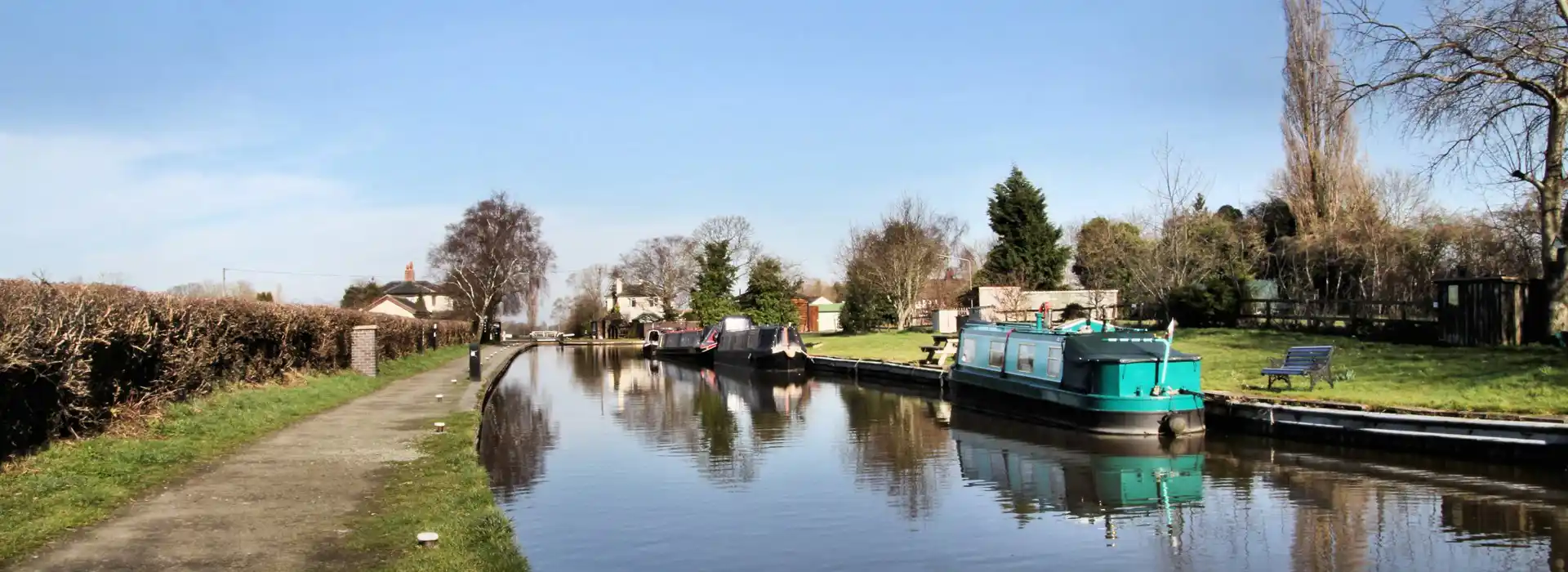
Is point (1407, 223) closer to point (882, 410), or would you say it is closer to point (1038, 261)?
point (1038, 261)

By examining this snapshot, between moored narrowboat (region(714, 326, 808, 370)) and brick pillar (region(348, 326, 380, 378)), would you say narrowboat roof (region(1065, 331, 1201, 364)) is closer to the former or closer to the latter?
brick pillar (region(348, 326, 380, 378))

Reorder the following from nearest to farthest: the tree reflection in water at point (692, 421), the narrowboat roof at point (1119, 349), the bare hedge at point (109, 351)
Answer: the bare hedge at point (109, 351)
the tree reflection in water at point (692, 421)
the narrowboat roof at point (1119, 349)

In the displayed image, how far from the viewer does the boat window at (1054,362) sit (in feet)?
67.7

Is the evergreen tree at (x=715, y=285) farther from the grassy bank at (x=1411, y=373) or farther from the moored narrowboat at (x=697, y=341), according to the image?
the grassy bank at (x=1411, y=373)

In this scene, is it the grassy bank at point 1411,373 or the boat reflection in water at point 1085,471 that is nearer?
the boat reflection in water at point 1085,471

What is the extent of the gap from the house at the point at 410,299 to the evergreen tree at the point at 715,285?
69.5 ft

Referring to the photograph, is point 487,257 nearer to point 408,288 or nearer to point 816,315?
point 816,315

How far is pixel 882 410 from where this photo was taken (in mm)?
26047

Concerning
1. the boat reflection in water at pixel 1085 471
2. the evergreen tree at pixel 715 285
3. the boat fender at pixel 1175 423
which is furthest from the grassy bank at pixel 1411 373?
the evergreen tree at pixel 715 285

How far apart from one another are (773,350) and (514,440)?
76.2ft

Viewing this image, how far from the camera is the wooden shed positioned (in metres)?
24.2

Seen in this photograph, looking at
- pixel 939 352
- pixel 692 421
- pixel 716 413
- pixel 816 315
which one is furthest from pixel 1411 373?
pixel 816 315

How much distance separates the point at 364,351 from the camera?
2995 centimetres

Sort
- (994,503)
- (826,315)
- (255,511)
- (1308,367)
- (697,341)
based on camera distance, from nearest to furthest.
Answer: (255,511) → (994,503) → (1308,367) → (697,341) → (826,315)
